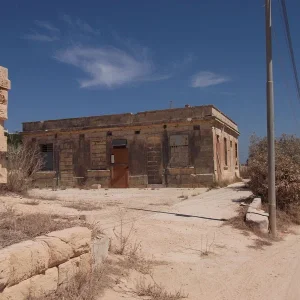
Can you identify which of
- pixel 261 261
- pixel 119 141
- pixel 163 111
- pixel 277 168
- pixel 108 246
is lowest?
pixel 261 261

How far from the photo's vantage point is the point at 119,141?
23.8 metres

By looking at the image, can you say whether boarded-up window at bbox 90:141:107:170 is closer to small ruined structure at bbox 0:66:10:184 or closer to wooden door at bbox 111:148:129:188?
wooden door at bbox 111:148:129:188

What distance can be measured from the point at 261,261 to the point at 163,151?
15.9m

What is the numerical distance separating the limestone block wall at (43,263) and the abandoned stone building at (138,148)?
17240 mm

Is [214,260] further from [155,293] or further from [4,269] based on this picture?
[4,269]

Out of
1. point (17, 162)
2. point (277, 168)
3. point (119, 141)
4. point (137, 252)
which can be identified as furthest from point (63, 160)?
point (137, 252)

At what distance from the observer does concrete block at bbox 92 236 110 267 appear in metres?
5.18

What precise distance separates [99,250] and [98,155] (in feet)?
62.9

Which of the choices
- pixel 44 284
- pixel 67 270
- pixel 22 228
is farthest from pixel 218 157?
pixel 44 284

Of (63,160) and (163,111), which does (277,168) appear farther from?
(63,160)

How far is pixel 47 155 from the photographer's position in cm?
2578

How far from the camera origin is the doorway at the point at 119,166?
2348cm

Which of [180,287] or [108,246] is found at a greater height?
[108,246]

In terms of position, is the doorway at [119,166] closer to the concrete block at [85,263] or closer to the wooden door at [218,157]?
the wooden door at [218,157]
